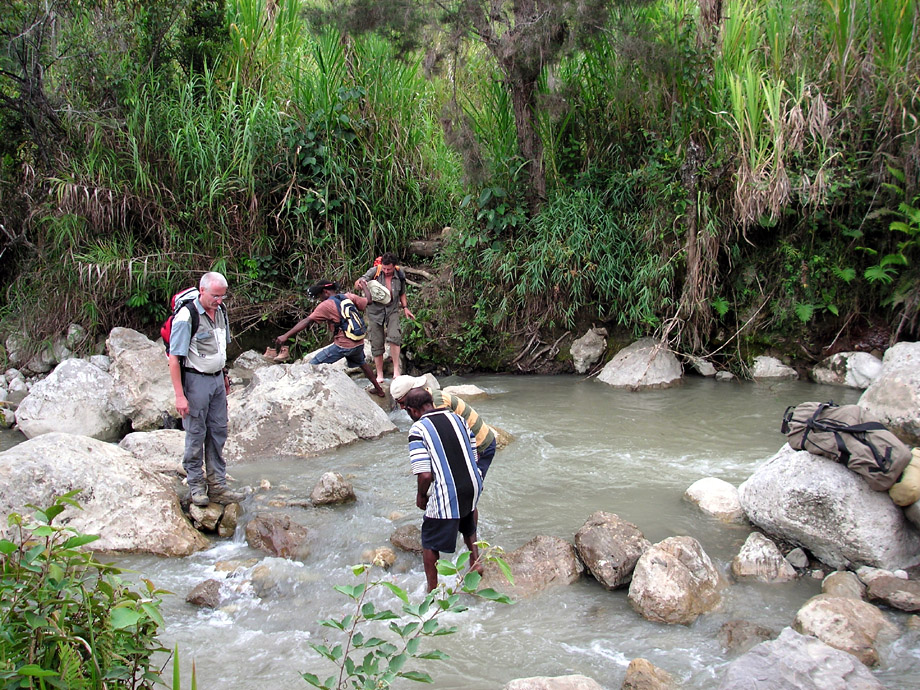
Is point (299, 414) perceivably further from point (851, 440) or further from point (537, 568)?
point (851, 440)

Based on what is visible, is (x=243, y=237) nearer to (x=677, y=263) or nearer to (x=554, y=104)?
(x=554, y=104)

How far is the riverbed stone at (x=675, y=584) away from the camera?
3.94 meters

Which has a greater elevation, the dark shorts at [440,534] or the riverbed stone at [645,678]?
the dark shorts at [440,534]

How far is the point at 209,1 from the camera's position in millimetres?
11273

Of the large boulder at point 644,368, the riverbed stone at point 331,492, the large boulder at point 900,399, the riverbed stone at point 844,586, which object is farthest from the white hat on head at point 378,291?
the riverbed stone at point 844,586

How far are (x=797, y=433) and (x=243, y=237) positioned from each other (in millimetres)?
8461

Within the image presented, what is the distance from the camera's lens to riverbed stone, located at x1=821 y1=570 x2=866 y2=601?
397cm

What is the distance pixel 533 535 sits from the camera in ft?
16.4

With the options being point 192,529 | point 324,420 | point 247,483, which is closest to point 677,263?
point 324,420

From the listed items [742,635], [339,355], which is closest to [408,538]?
[742,635]

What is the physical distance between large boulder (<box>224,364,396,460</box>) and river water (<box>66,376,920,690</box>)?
0.20 m

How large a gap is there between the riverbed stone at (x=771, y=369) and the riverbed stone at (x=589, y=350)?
75.1 inches

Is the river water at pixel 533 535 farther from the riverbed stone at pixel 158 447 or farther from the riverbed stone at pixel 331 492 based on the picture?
the riverbed stone at pixel 158 447

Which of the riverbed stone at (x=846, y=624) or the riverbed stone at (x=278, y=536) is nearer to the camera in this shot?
the riverbed stone at (x=846, y=624)
